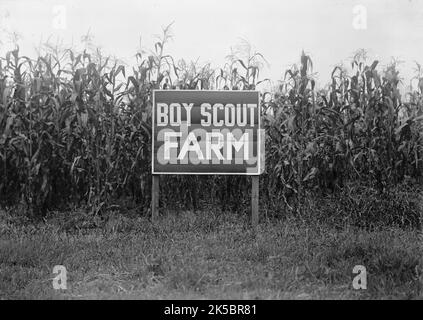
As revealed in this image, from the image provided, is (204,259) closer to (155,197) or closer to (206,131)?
(155,197)

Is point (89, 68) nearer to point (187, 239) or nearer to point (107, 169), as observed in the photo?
point (107, 169)

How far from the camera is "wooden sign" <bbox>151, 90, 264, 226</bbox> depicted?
664cm

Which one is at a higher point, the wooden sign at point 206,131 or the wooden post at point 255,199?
the wooden sign at point 206,131

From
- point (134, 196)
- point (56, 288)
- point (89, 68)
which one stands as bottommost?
point (56, 288)

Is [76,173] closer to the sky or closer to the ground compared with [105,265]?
closer to the sky

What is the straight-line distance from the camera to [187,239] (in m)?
5.95

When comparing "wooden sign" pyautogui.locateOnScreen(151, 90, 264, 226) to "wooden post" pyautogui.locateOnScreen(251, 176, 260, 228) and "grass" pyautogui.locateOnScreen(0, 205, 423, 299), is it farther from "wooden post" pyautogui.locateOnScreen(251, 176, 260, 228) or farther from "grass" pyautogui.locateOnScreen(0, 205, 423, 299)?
"grass" pyautogui.locateOnScreen(0, 205, 423, 299)

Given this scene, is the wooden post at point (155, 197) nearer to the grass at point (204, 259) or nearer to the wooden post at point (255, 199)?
the grass at point (204, 259)

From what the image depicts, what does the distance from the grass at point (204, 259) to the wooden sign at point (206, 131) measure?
71 cm

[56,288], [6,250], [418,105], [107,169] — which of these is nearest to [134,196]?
[107,169]

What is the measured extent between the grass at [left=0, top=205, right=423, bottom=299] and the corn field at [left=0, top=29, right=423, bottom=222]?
691mm

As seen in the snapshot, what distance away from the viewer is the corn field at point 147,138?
716 centimetres

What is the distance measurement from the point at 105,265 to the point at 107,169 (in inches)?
85.7

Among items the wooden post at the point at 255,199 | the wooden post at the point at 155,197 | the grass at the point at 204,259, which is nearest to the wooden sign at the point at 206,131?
the wooden post at the point at 255,199
